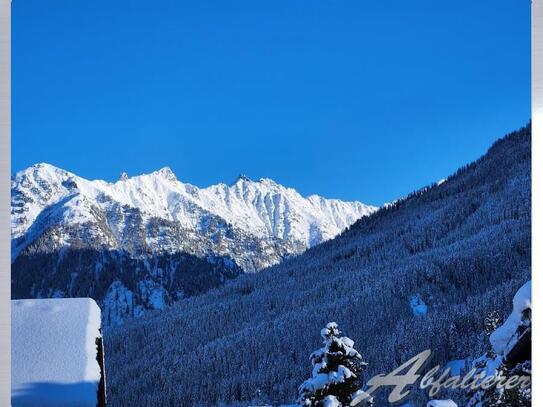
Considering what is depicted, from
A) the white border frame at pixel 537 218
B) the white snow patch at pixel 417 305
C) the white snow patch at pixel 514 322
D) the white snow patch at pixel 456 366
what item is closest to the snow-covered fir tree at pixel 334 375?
the white snow patch at pixel 456 366

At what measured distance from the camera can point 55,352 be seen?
4.86 metres

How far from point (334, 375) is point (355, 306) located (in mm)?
19173

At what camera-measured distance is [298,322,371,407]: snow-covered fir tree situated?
227 inches

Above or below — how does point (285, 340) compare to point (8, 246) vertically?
above

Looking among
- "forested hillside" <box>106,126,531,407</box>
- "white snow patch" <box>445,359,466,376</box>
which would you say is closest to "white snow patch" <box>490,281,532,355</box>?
"white snow patch" <box>445,359,466,376</box>

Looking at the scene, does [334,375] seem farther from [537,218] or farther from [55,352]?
[55,352]

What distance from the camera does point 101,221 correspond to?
14400 centimetres

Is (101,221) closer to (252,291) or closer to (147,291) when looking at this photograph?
(147,291)

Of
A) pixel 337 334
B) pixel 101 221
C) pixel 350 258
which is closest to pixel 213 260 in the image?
pixel 101 221

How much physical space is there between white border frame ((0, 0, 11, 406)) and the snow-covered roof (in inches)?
2.4

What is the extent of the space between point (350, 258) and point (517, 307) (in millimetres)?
38502

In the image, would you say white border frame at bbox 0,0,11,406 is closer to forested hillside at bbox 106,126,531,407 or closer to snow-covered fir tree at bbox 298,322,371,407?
snow-covered fir tree at bbox 298,322,371,407

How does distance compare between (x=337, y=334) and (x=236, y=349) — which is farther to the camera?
(x=236, y=349)

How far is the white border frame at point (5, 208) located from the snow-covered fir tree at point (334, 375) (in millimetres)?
2538
